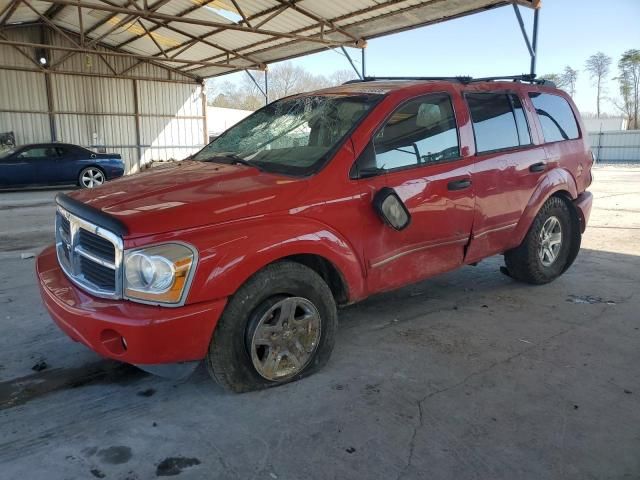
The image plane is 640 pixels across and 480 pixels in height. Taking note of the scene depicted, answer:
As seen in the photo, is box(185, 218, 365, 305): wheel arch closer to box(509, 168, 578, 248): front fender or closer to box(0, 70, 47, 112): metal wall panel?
box(509, 168, 578, 248): front fender

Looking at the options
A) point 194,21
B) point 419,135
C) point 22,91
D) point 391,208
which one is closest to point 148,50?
point 22,91

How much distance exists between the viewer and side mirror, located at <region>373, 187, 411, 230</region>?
3.29 m

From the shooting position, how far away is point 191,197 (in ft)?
9.25

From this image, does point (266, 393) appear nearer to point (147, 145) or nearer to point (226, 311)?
point (226, 311)

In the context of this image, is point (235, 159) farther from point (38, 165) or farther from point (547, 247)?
point (38, 165)

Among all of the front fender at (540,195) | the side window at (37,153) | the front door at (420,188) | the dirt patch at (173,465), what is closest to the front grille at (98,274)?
the dirt patch at (173,465)

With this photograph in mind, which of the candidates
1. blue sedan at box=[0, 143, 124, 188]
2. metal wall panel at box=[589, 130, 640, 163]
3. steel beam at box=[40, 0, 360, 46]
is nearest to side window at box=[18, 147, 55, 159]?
blue sedan at box=[0, 143, 124, 188]

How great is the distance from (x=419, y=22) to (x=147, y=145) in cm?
1390

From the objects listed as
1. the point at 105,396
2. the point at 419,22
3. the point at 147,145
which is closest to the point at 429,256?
the point at 105,396

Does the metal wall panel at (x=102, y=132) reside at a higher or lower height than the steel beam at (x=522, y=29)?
lower

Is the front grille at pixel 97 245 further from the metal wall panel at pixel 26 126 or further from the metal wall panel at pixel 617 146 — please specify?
the metal wall panel at pixel 617 146

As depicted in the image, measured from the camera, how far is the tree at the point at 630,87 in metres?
51.6

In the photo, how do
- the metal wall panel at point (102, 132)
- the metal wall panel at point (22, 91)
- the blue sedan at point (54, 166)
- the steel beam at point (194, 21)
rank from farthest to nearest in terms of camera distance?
the metal wall panel at point (102, 132), the metal wall panel at point (22, 91), the blue sedan at point (54, 166), the steel beam at point (194, 21)

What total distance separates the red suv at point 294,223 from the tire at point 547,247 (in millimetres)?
87
